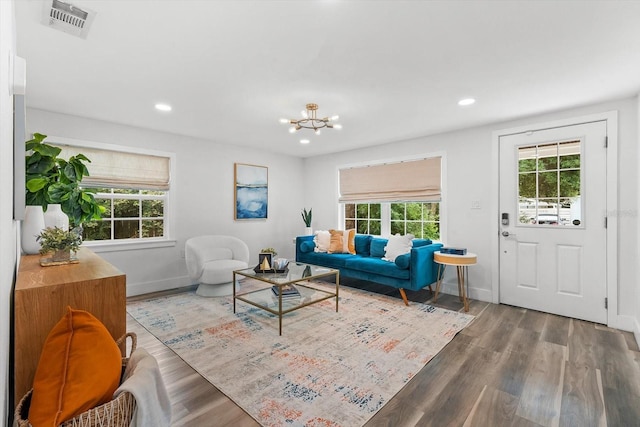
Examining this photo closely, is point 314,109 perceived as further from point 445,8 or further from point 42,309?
point 42,309

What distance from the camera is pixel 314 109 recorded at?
3.16m

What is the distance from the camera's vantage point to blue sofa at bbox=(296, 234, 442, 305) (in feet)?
11.8

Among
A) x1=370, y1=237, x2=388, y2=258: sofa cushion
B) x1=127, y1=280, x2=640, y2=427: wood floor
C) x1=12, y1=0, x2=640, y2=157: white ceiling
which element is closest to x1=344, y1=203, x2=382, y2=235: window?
x1=370, y1=237, x2=388, y2=258: sofa cushion

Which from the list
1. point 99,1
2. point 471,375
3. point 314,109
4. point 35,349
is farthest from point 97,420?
point 314,109

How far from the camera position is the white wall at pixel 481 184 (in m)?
2.93

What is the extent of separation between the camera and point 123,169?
3947 mm

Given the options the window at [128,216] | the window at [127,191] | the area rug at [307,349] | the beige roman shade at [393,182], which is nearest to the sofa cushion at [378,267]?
the area rug at [307,349]

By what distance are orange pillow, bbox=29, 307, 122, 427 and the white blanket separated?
0.26 feet

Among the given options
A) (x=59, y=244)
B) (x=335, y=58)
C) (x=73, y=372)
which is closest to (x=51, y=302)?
(x=73, y=372)

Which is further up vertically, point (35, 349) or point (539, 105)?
point (539, 105)

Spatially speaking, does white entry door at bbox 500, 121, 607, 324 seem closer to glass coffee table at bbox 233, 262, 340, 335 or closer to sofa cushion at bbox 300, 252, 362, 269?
sofa cushion at bbox 300, 252, 362, 269

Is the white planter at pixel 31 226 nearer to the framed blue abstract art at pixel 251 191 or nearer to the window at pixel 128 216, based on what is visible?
the window at pixel 128 216

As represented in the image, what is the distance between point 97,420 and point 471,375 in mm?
2182

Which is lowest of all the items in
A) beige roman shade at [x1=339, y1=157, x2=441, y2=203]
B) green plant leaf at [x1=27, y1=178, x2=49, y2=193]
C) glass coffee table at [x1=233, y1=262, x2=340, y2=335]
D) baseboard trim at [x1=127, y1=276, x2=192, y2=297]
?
baseboard trim at [x1=127, y1=276, x2=192, y2=297]
